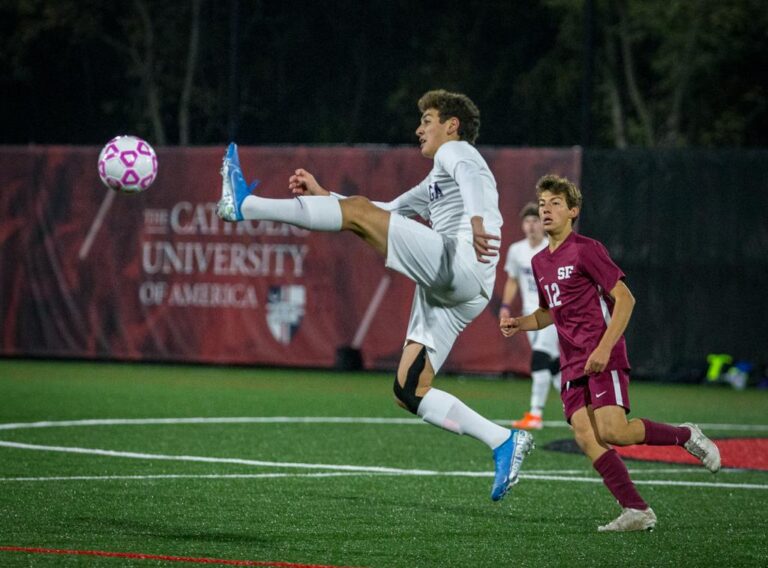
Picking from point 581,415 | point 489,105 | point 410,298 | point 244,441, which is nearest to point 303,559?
point 581,415

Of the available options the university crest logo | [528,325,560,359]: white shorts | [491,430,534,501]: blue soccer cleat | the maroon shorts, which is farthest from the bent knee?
the university crest logo

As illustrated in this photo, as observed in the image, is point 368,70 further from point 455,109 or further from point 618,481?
point 618,481

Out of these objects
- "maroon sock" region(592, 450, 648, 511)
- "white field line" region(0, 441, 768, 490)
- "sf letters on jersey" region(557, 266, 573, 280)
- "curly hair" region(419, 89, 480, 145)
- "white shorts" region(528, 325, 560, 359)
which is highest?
"curly hair" region(419, 89, 480, 145)

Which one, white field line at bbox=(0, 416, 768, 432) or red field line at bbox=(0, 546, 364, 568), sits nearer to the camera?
red field line at bbox=(0, 546, 364, 568)

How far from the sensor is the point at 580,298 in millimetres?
8539

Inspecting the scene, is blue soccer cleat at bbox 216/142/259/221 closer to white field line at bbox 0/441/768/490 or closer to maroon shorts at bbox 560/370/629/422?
maroon shorts at bbox 560/370/629/422

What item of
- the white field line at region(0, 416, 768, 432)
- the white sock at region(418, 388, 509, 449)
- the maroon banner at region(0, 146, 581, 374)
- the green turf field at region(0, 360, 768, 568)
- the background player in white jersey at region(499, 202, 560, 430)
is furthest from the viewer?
the maroon banner at region(0, 146, 581, 374)

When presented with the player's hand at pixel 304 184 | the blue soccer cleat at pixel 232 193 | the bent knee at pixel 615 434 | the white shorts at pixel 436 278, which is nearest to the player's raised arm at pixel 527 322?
the white shorts at pixel 436 278

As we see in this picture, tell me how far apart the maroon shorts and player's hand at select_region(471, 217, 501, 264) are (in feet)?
2.94

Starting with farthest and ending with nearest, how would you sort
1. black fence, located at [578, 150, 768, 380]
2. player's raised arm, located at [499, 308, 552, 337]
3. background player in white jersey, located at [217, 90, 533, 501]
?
black fence, located at [578, 150, 768, 380] → player's raised arm, located at [499, 308, 552, 337] → background player in white jersey, located at [217, 90, 533, 501]

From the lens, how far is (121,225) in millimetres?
22297

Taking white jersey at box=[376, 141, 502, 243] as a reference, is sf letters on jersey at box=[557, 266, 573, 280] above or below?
below

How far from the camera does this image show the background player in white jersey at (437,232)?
8.20m

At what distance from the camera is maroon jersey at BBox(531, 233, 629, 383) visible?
8.45 meters
